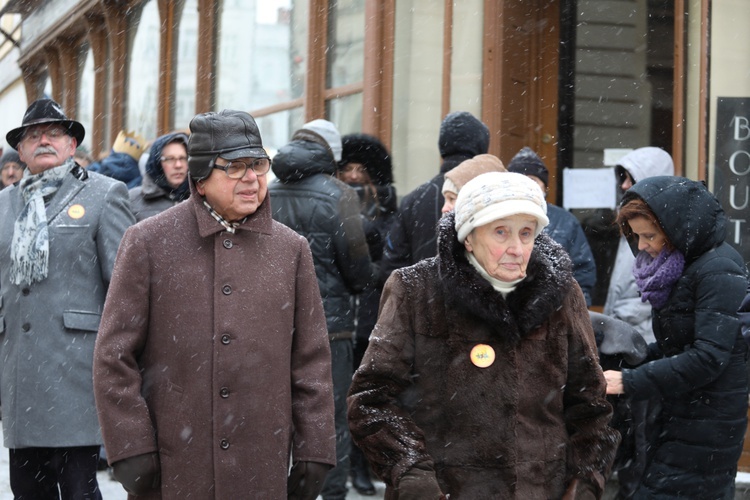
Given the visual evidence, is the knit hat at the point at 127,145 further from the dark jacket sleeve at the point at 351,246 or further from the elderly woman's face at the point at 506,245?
the elderly woman's face at the point at 506,245

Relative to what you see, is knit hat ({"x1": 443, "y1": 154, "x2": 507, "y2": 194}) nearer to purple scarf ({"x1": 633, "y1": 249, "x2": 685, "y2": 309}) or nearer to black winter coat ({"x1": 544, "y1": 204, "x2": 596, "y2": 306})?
black winter coat ({"x1": 544, "y1": 204, "x2": 596, "y2": 306})

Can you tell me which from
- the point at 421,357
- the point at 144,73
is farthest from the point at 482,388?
the point at 144,73

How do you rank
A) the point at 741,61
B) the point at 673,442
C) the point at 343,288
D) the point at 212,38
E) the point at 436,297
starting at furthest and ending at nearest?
the point at 212,38
the point at 741,61
the point at 343,288
the point at 673,442
the point at 436,297

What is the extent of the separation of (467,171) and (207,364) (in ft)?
8.03

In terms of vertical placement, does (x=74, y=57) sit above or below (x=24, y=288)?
above

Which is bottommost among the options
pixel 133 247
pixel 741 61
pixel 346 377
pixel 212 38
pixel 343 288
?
pixel 346 377

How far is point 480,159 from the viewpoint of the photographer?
6016 mm

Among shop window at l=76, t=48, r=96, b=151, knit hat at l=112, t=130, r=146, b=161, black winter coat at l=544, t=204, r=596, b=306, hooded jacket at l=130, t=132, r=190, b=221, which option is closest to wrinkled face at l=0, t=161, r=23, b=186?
knit hat at l=112, t=130, r=146, b=161

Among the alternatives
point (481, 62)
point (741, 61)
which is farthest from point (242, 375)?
point (481, 62)

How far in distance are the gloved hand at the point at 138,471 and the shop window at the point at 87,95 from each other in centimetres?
1730

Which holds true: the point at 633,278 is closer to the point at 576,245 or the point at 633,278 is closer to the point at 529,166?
the point at 576,245

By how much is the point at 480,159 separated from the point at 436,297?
2.35 meters

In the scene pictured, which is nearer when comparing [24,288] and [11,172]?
[24,288]

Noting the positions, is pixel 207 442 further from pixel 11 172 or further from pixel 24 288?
pixel 11 172
